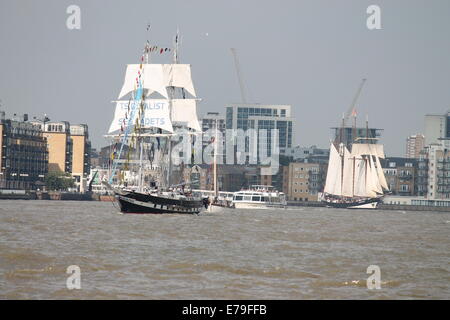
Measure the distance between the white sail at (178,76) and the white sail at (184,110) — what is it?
1203 mm

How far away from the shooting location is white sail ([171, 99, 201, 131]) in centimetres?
13425

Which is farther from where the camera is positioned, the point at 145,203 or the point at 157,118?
the point at 157,118

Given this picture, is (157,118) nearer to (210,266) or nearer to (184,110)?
(184,110)

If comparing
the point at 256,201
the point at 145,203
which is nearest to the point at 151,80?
the point at 145,203

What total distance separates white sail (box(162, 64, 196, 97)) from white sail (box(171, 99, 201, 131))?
A: 3.95ft

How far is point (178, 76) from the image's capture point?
443 feet

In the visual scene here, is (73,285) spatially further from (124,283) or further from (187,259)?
(187,259)

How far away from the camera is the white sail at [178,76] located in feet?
442

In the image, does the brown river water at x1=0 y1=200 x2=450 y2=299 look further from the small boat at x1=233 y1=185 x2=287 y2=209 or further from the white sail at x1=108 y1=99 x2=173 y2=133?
the small boat at x1=233 y1=185 x2=287 y2=209

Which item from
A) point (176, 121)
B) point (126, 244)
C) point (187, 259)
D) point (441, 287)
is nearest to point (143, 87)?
point (176, 121)

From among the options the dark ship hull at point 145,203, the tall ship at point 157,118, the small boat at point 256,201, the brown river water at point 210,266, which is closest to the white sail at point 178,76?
the tall ship at point 157,118

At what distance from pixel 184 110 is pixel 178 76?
4173 mm

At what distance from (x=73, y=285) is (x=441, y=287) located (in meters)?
13.0
